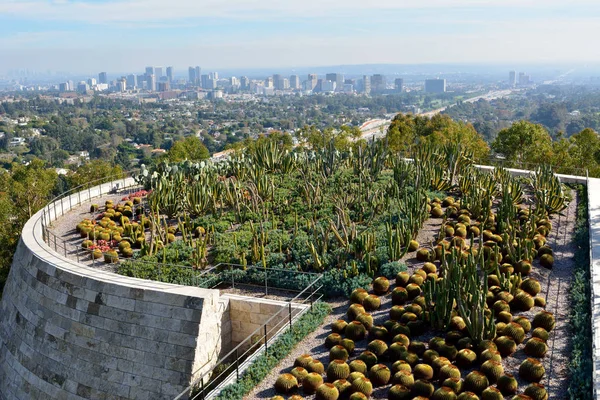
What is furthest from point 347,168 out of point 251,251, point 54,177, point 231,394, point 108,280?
point 54,177

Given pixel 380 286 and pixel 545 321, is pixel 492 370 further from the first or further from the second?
pixel 380 286

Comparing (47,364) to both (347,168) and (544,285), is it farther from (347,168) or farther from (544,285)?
(347,168)

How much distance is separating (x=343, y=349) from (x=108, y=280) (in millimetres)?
5297

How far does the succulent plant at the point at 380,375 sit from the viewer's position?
9.95m

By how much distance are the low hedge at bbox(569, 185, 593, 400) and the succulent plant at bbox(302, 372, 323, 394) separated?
3833 mm

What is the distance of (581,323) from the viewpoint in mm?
11125

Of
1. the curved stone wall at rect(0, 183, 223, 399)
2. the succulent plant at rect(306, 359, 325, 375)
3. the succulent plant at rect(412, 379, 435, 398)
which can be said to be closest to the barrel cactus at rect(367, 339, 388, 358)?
the succulent plant at rect(306, 359, 325, 375)

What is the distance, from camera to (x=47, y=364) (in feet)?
42.9

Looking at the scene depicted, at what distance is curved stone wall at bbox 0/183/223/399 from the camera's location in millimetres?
11742

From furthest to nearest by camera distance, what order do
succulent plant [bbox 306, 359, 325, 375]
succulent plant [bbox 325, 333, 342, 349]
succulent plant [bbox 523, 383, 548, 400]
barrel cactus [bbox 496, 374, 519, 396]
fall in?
succulent plant [bbox 325, 333, 342, 349]
succulent plant [bbox 306, 359, 325, 375]
barrel cactus [bbox 496, 374, 519, 396]
succulent plant [bbox 523, 383, 548, 400]

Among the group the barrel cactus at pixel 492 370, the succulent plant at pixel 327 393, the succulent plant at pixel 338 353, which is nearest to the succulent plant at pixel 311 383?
the succulent plant at pixel 327 393

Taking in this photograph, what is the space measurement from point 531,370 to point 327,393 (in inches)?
131

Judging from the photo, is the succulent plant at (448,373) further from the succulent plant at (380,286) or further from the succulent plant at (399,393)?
the succulent plant at (380,286)

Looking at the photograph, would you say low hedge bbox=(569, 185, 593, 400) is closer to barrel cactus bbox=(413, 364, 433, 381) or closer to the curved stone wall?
barrel cactus bbox=(413, 364, 433, 381)
